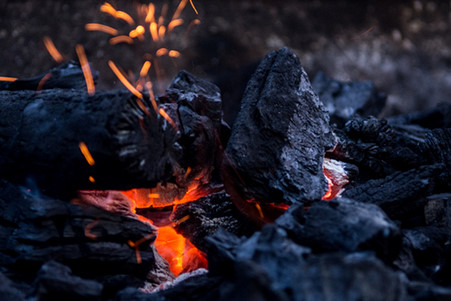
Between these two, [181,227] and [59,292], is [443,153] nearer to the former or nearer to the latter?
[181,227]

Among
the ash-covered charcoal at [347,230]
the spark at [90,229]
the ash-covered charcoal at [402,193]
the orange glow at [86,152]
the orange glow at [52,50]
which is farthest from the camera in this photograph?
the orange glow at [52,50]

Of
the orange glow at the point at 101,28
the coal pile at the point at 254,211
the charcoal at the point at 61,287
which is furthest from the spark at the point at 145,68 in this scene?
the charcoal at the point at 61,287

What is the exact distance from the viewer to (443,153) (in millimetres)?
3748

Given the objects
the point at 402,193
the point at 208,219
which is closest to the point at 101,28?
the point at 208,219

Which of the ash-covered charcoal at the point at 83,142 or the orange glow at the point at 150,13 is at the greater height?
the orange glow at the point at 150,13

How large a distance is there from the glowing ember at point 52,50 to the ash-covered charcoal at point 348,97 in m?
6.30

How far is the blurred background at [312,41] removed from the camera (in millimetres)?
8148

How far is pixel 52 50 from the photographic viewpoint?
7.65 metres

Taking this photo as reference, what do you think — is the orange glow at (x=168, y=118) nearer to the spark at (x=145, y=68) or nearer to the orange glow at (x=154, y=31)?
the spark at (x=145, y=68)

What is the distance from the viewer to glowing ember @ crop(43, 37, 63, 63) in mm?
7539

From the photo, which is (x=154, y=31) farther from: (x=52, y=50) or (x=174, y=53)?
(x=52, y=50)

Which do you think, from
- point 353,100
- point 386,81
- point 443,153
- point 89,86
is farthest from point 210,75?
point 443,153

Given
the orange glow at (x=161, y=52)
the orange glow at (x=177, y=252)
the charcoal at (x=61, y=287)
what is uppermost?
the orange glow at (x=161, y=52)

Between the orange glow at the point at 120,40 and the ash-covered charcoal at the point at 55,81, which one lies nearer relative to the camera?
the ash-covered charcoal at the point at 55,81
